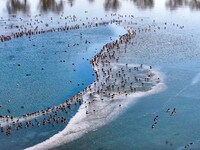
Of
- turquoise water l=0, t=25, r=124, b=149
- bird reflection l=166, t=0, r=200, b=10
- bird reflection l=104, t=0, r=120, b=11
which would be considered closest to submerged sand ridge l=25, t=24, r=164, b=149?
turquoise water l=0, t=25, r=124, b=149

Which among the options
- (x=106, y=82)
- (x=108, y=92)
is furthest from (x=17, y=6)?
(x=108, y=92)

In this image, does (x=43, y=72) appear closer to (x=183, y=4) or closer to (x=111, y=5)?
(x=111, y=5)

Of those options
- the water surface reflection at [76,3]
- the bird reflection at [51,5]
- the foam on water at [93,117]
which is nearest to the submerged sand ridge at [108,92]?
the foam on water at [93,117]

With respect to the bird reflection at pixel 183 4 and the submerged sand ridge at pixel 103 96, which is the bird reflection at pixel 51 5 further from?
the submerged sand ridge at pixel 103 96

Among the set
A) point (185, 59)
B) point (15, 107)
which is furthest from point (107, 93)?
point (185, 59)

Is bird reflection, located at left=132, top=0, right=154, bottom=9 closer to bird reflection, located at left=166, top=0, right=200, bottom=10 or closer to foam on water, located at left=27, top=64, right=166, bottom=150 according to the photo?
bird reflection, located at left=166, top=0, right=200, bottom=10
